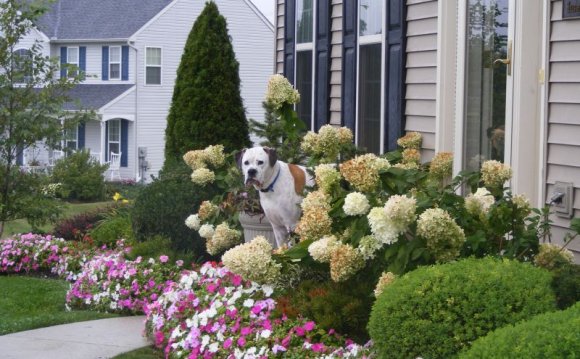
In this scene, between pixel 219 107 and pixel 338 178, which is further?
pixel 219 107

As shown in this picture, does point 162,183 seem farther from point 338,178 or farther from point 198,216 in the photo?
point 338,178

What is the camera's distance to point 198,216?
9.54 meters

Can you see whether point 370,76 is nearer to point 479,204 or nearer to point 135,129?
point 479,204

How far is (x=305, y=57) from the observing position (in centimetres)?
1222

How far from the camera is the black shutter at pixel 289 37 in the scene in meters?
12.6

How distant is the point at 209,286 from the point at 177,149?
191 inches

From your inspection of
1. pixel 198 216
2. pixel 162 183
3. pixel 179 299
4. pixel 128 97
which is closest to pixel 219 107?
pixel 162 183

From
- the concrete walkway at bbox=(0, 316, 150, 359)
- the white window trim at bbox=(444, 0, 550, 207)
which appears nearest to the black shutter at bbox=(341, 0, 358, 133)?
the white window trim at bbox=(444, 0, 550, 207)

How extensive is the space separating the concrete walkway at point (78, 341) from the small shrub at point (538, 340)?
11.3 feet

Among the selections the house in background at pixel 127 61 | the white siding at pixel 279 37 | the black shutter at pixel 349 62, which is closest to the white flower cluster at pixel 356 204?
the black shutter at pixel 349 62

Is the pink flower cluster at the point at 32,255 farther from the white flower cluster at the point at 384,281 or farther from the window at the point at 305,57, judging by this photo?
the white flower cluster at the point at 384,281

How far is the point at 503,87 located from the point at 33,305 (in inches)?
180

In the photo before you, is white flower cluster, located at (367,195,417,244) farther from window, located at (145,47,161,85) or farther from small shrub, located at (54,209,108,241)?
window, located at (145,47,161,85)

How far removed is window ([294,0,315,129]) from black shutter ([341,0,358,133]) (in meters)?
0.98
